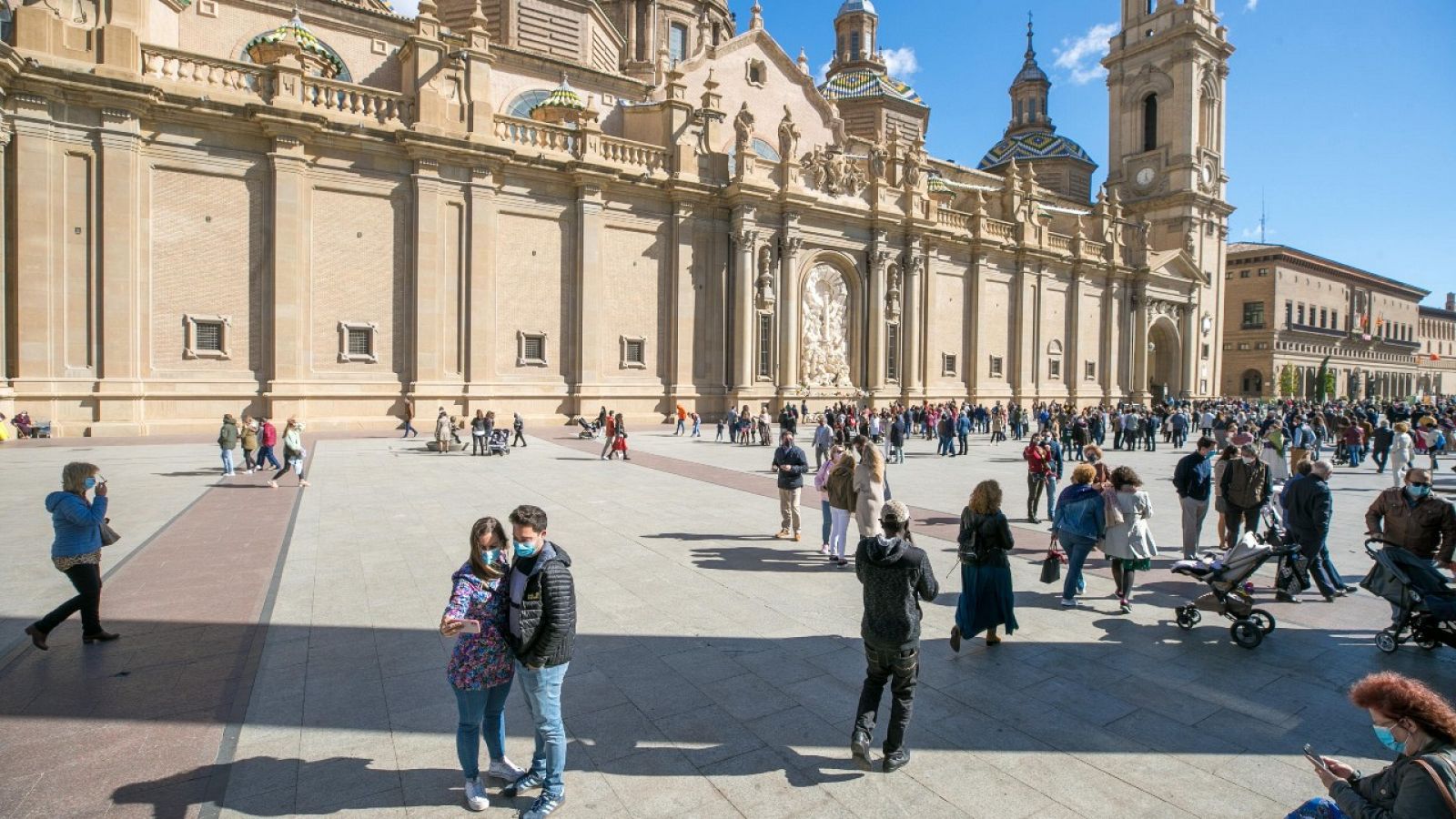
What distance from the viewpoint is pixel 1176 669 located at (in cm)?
610

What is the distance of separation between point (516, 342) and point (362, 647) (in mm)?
23660

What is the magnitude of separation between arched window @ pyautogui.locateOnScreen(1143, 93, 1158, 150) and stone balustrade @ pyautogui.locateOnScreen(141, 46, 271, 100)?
62.2 m

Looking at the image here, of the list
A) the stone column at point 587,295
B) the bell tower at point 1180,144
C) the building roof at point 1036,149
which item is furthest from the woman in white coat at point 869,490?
the building roof at point 1036,149

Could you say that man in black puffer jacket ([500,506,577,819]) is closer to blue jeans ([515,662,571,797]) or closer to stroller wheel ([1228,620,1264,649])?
blue jeans ([515,662,571,797])

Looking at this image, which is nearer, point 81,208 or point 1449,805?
point 1449,805

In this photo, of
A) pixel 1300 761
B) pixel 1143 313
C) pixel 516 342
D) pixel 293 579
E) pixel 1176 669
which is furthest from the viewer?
pixel 1143 313

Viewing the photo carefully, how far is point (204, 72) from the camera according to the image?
2325 centimetres

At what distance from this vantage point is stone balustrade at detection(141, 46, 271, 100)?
22.4 metres

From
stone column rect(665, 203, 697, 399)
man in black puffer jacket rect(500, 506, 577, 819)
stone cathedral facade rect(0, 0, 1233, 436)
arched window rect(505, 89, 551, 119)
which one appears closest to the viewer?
man in black puffer jacket rect(500, 506, 577, 819)

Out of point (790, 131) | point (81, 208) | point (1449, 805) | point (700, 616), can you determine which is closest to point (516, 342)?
point (81, 208)

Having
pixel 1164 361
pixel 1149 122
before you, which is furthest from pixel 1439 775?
pixel 1149 122

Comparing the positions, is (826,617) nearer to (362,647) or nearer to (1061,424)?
(362,647)

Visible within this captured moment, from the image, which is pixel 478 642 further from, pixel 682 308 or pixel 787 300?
pixel 787 300

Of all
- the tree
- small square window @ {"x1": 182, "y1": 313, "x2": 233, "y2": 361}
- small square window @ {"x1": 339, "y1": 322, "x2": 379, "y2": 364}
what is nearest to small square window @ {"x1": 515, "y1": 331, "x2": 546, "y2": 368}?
small square window @ {"x1": 339, "y1": 322, "x2": 379, "y2": 364}
